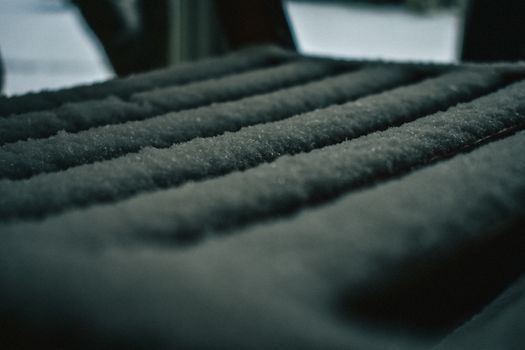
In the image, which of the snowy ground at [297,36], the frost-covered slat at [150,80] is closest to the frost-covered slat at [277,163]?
the frost-covered slat at [150,80]

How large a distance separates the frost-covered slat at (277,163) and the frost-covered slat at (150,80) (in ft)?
1.11

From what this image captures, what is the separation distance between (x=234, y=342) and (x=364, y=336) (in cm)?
8

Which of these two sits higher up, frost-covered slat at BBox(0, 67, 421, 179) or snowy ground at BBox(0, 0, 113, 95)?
frost-covered slat at BBox(0, 67, 421, 179)

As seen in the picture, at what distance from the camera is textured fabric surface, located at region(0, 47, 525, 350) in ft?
0.94

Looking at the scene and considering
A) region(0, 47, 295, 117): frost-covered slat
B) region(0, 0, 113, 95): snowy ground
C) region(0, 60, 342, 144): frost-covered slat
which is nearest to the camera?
region(0, 60, 342, 144): frost-covered slat

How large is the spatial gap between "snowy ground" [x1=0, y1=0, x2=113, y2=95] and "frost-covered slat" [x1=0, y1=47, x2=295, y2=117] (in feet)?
3.81

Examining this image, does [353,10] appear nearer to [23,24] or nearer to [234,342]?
[23,24]

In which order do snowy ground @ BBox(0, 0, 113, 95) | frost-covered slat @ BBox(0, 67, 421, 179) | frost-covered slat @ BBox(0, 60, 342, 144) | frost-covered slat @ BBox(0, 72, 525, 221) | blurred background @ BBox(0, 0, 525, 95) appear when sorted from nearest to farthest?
frost-covered slat @ BBox(0, 72, 525, 221), frost-covered slat @ BBox(0, 67, 421, 179), frost-covered slat @ BBox(0, 60, 342, 144), blurred background @ BBox(0, 0, 525, 95), snowy ground @ BBox(0, 0, 113, 95)

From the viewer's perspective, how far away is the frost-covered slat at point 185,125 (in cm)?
57

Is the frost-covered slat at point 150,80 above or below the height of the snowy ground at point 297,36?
above

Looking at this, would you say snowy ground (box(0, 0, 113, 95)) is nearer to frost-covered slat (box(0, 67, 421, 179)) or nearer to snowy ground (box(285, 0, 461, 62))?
snowy ground (box(285, 0, 461, 62))

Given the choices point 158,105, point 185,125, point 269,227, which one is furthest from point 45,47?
point 269,227

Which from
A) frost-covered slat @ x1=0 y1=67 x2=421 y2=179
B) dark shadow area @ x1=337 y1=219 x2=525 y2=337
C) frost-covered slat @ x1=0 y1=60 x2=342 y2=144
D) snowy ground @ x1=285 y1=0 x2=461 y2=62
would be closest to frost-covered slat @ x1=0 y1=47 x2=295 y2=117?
frost-covered slat @ x1=0 y1=60 x2=342 y2=144

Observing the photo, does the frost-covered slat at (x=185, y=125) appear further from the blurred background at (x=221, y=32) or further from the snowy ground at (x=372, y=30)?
the snowy ground at (x=372, y=30)
